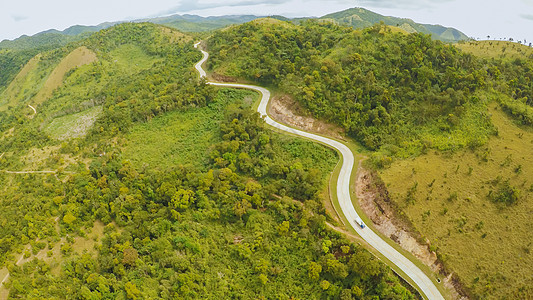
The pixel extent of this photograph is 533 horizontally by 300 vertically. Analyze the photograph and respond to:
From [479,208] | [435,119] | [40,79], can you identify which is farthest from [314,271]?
[40,79]

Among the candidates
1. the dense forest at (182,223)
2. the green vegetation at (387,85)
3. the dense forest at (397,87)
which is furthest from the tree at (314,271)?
the green vegetation at (387,85)

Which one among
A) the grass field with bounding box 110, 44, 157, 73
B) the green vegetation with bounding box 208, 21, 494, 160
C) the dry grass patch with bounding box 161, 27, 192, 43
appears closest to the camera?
the green vegetation with bounding box 208, 21, 494, 160

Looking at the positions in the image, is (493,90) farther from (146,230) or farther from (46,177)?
(46,177)

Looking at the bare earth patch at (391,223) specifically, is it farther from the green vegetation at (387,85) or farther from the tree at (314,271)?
the tree at (314,271)

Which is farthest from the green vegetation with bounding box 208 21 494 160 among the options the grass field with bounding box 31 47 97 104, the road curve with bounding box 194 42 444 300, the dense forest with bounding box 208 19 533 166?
the grass field with bounding box 31 47 97 104

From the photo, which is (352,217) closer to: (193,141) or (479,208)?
(479,208)

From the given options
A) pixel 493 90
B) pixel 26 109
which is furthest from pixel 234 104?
pixel 26 109

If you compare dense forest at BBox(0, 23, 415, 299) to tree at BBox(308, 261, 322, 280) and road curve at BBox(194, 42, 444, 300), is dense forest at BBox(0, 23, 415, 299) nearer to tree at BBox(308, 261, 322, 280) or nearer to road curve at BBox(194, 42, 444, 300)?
tree at BBox(308, 261, 322, 280)
